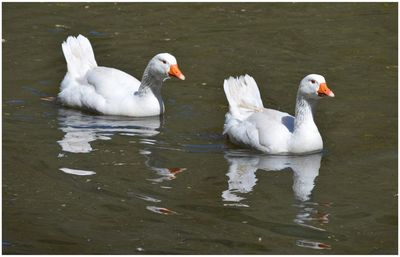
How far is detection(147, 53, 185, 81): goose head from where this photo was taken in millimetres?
13984

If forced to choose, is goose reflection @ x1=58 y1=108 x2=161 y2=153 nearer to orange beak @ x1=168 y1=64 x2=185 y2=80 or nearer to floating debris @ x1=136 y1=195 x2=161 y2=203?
orange beak @ x1=168 y1=64 x2=185 y2=80

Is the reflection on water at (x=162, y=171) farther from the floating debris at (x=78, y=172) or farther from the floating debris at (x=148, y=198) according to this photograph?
the floating debris at (x=78, y=172)

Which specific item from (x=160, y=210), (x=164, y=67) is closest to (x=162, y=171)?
(x=160, y=210)

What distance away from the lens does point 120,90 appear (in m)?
14.5

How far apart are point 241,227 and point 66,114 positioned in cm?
496

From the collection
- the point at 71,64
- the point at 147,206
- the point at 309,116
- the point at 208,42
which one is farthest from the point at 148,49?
the point at 147,206

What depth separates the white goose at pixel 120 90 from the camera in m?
14.2

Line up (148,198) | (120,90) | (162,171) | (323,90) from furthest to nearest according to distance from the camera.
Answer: (120,90) < (323,90) < (162,171) < (148,198)

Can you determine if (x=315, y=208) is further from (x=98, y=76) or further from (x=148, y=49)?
(x=148, y=49)

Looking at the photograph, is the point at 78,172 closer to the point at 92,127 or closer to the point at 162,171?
the point at 162,171

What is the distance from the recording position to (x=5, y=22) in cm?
1883

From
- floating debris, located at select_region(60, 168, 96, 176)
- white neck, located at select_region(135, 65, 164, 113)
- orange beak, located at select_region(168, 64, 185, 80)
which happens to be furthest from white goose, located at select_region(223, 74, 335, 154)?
floating debris, located at select_region(60, 168, 96, 176)

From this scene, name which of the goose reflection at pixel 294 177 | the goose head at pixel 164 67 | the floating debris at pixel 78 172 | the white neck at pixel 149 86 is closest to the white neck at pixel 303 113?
the goose reflection at pixel 294 177

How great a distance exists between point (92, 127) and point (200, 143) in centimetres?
167
